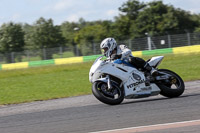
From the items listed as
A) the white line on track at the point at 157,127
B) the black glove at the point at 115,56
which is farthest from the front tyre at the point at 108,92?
the white line on track at the point at 157,127

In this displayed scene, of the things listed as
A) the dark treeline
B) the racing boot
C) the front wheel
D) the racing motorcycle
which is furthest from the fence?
the racing boot

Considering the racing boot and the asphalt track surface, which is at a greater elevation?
the racing boot

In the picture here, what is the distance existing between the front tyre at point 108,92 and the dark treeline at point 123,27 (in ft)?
121

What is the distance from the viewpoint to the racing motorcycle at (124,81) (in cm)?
785

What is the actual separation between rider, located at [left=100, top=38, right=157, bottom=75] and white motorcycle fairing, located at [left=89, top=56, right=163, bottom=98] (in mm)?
157

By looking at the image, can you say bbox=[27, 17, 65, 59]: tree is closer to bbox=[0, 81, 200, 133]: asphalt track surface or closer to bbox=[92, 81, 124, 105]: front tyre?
bbox=[92, 81, 124, 105]: front tyre

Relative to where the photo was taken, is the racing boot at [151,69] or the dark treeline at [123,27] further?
the dark treeline at [123,27]

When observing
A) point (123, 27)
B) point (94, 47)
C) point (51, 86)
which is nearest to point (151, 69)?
point (51, 86)

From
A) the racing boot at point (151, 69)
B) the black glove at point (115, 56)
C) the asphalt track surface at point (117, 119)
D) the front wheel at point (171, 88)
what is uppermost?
the black glove at point (115, 56)

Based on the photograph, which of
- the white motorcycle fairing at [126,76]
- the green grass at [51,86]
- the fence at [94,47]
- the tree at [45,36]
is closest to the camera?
the white motorcycle fairing at [126,76]

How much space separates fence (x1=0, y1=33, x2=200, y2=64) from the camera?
103ft

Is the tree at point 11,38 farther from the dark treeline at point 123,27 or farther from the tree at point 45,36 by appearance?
the tree at point 45,36

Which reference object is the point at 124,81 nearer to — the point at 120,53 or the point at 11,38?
the point at 120,53

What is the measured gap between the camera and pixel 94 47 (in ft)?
111
